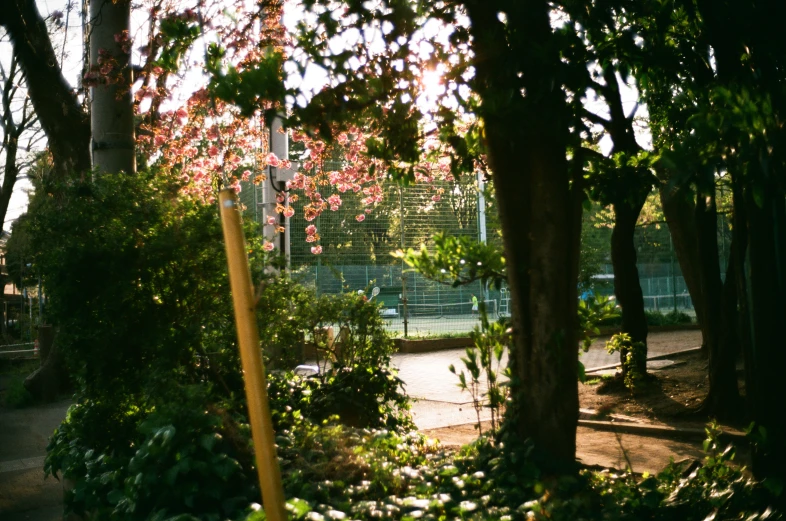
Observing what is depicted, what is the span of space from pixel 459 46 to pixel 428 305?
17685 millimetres

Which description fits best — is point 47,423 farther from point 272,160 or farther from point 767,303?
point 767,303

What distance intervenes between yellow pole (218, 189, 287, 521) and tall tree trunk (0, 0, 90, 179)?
9733mm

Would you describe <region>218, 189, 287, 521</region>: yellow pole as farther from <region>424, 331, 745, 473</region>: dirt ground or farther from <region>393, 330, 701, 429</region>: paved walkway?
<region>393, 330, 701, 429</region>: paved walkway

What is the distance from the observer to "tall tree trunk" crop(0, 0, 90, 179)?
10844mm

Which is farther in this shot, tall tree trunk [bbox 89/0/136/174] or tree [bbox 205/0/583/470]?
tall tree trunk [bbox 89/0/136/174]

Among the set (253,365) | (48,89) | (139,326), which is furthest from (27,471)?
(253,365)

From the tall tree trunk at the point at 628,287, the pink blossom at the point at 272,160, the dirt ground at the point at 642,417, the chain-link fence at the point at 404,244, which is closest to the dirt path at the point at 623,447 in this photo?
the dirt ground at the point at 642,417

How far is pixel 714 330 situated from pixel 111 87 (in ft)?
23.9

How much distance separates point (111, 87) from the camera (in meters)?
7.89

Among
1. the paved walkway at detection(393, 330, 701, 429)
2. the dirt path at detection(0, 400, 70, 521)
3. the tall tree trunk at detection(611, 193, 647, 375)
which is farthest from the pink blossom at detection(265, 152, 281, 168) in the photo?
the tall tree trunk at detection(611, 193, 647, 375)

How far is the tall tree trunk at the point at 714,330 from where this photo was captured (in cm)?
890

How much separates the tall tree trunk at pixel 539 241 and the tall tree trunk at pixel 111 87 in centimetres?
410

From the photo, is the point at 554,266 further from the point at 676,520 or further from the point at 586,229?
the point at 586,229

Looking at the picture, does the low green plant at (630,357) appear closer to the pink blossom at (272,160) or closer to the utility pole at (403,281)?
the pink blossom at (272,160)
